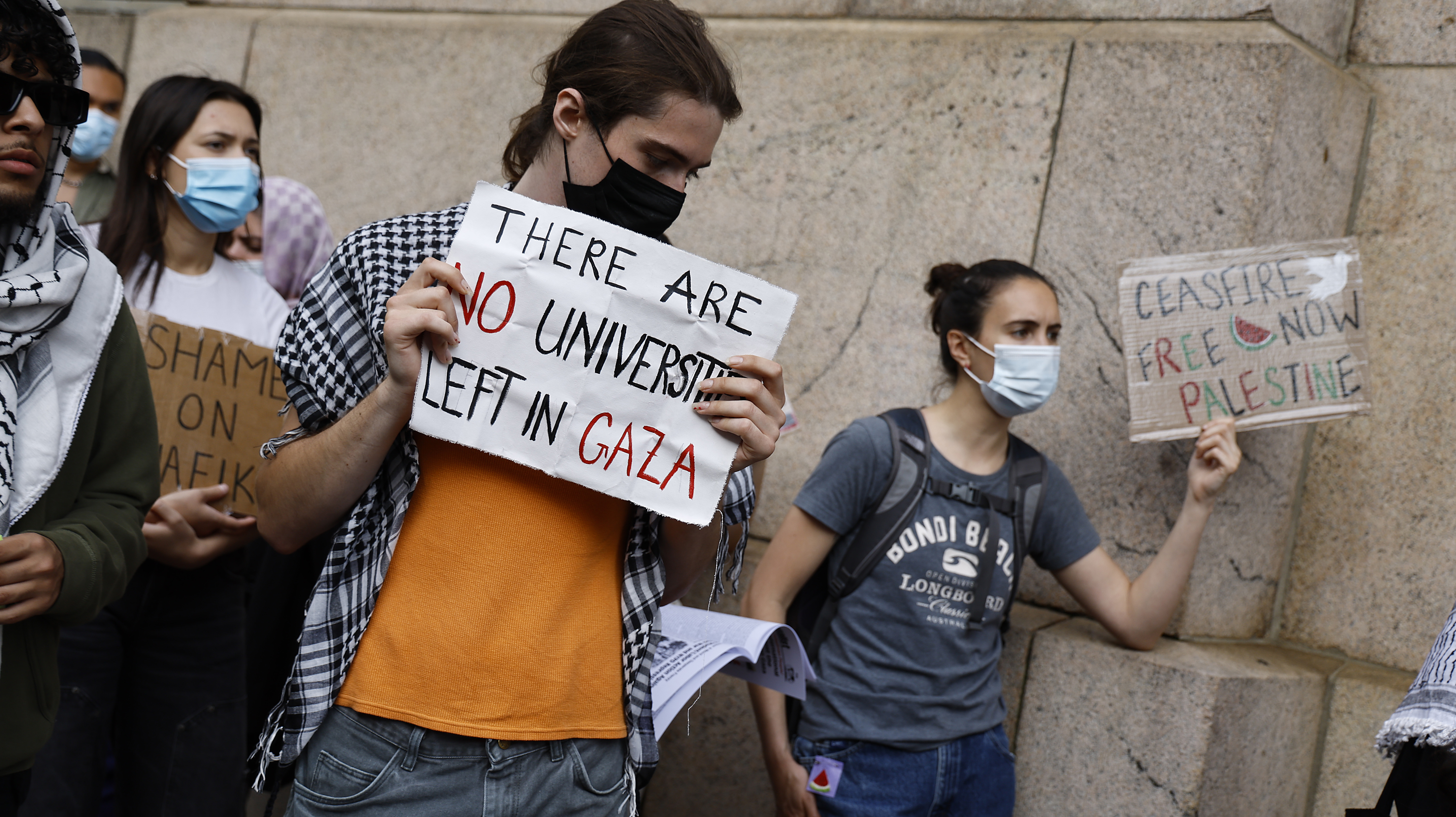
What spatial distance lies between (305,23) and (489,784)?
459 cm

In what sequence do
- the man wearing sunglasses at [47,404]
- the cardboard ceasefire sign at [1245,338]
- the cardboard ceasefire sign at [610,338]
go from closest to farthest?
1. the cardboard ceasefire sign at [610,338]
2. the man wearing sunglasses at [47,404]
3. the cardboard ceasefire sign at [1245,338]

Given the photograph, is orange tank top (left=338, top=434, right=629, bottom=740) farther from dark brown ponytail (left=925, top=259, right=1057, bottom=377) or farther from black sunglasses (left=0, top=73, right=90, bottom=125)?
dark brown ponytail (left=925, top=259, right=1057, bottom=377)

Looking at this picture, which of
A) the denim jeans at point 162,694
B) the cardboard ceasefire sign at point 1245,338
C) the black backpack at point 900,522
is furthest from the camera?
the cardboard ceasefire sign at point 1245,338

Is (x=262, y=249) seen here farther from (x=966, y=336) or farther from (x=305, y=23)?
(x=966, y=336)

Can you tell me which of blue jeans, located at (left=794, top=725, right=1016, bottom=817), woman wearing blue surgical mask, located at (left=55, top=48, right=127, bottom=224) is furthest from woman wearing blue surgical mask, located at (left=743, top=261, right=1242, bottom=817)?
woman wearing blue surgical mask, located at (left=55, top=48, right=127, bottom=224)

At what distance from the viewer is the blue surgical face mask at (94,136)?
4.03m

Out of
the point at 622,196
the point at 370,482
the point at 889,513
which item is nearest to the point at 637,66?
the point at 622,196

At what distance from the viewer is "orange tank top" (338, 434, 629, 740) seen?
1586 mm

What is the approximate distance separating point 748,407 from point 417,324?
49cm

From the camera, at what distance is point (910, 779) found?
2740mm

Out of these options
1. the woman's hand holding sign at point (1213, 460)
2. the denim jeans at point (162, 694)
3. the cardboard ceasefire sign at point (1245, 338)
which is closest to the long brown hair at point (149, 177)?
the denim jeans at point (162, 694)

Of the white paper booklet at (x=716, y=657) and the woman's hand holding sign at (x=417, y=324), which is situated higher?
the woman's hand holding sign at (x=417, y=324)

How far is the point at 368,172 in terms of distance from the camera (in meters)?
4.96

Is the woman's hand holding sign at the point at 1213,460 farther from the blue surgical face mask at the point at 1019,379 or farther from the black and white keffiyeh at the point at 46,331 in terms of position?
the black and white keffiyeh at the point at 46,331
